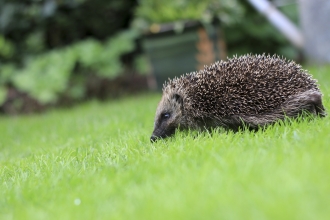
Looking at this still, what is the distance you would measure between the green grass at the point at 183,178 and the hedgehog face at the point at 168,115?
Result: 0.21 metres

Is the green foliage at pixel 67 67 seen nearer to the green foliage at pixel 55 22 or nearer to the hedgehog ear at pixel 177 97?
the green foliage at pixel 55 22

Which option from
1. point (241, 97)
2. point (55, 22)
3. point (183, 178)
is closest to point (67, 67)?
point (55, 22)

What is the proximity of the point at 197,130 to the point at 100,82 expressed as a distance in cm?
670

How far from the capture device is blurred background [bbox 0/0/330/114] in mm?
10000

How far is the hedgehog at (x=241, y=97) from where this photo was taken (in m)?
4.30

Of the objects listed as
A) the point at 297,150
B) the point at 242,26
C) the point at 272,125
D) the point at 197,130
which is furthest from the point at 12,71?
the point at 297,150

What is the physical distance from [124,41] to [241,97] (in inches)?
285

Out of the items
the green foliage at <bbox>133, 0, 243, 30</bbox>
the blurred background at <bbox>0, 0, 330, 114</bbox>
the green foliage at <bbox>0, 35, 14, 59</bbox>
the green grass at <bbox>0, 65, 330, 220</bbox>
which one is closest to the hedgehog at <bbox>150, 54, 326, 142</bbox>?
the green grass at <bbox>0, 65, 330, 220</bbox>

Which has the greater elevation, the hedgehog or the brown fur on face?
the hedgehog

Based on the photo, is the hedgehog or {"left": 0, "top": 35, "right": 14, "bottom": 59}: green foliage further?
{"left": 0, "top": 35, "right": 14, "bottom": 59}: green foliage

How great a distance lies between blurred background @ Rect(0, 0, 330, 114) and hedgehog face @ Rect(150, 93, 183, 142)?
200 inches

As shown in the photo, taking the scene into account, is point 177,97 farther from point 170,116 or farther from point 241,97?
point 241,97

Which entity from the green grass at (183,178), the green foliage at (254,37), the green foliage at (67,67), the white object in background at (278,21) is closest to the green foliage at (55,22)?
the green foliage at (67,67)

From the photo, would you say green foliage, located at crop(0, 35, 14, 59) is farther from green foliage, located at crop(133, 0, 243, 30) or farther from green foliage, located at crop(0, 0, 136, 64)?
green foliage, located at crop(133, 0, 243, 30)
